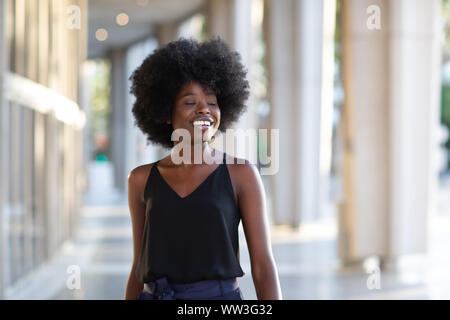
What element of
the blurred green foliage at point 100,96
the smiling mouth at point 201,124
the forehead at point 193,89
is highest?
the blurred green foliage at point 100,96

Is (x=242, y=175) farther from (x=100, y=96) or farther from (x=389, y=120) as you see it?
(x=100, y=96)

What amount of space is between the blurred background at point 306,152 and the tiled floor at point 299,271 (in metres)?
0.03

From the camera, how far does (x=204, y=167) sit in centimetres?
175

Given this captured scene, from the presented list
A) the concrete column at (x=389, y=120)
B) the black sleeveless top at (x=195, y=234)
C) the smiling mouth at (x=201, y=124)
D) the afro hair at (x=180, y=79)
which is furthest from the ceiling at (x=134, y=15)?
the black sleeveless top at (x=195, y=234)

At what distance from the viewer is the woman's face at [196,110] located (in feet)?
5.76

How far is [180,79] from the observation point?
183 cm

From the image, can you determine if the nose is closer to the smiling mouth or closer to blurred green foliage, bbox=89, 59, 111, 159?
the smiling mouth

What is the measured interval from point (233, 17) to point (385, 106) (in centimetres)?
720

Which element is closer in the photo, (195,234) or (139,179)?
(195,234)

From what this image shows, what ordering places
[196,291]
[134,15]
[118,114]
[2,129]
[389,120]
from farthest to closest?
[118,114]
[134,15]
[389,120]
[2,129]
[196,291]

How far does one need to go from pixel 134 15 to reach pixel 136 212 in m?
18.2

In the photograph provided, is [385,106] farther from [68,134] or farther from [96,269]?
[68,134]

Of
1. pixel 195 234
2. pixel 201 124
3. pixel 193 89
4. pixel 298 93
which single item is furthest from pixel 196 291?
pixel 298 93

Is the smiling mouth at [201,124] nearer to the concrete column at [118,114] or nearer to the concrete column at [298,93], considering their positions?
the concrete column at [298,93]
